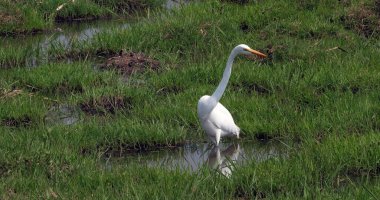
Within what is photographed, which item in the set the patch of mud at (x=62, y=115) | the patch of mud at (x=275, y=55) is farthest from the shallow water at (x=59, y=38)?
the patch of mud at (x=275, y=55)

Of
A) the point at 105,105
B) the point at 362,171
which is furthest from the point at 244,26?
the point at 362,171

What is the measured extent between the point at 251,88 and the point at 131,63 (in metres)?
1.49

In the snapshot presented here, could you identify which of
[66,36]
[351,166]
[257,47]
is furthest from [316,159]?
[66,36]

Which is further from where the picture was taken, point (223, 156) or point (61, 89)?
point (61, 89)

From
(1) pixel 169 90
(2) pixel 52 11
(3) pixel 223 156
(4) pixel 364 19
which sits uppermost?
(4) pixel 364 19

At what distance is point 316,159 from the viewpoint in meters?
7.58

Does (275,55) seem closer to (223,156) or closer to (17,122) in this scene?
(223,156)

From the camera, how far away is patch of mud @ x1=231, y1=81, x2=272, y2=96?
9.73 m

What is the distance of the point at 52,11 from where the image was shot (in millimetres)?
12719

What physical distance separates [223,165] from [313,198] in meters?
1.63

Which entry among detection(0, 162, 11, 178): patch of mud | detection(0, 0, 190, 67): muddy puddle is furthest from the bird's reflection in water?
detection(0, 0, 190, 67): muddy puddle

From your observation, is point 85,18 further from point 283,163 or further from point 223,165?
point 283,163

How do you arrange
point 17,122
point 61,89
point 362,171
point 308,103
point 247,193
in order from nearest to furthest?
point 247,193 → point 362,171 → point 17,122 → point 308,103 → point 61,89

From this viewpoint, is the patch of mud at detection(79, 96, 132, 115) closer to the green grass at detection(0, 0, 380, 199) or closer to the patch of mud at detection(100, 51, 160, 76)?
the green grass at detection(0, 0, 380, 199)
